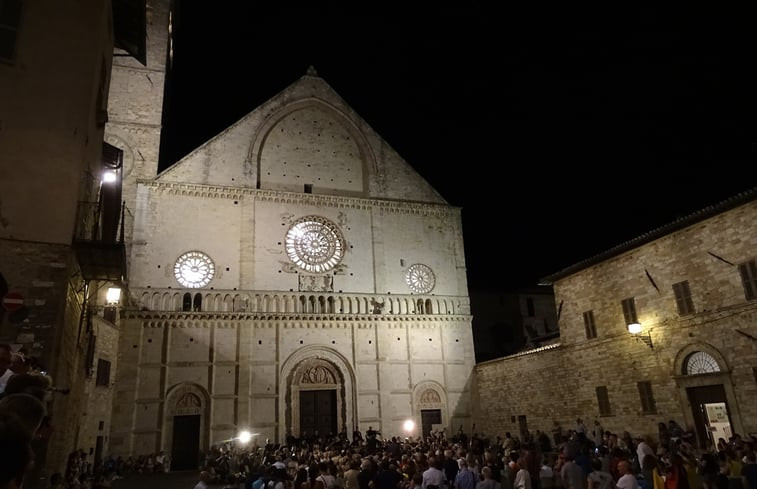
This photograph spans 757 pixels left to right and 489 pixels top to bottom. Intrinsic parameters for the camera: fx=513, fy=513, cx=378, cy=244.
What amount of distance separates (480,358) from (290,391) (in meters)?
13.8

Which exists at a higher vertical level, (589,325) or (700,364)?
(589,325)

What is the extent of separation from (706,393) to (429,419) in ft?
39.8

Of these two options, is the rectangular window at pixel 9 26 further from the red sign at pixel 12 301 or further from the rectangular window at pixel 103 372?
the rectangular window at pixel 103 372

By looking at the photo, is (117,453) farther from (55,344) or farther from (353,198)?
(353,198)

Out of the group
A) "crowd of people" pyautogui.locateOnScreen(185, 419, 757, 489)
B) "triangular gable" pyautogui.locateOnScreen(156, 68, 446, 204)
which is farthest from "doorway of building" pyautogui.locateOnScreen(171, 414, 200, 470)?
"triangular gable" pyautogui.locateOnScreen(156, 68, 446, 204)

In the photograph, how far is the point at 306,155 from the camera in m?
25.5

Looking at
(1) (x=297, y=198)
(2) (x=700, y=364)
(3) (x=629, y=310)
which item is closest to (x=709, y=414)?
(2) (x=700, y=364)

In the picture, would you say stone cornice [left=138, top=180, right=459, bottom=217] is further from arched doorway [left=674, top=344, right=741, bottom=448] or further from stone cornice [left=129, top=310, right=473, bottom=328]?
arched doorway [left=674, top=344, right=741, bottom=448]

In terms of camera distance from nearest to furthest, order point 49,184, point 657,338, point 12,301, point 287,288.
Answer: point 12,301, point 49,184, point 657,338, point 287,288

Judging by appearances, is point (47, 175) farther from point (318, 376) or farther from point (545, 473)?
point (318, 376)

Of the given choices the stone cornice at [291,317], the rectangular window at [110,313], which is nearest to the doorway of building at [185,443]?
the stone cornice at [291,317]

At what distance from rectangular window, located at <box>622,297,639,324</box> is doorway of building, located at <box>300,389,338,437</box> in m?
12.2

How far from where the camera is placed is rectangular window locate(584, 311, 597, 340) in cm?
1817

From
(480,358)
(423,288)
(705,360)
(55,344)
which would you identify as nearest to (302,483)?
(55,344)
